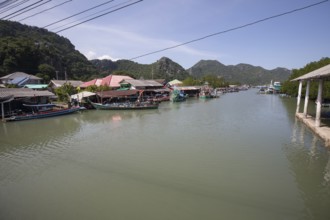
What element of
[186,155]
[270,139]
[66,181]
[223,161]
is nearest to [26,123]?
[66,181]

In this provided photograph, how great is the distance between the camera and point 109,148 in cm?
1248

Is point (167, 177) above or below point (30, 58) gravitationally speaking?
below

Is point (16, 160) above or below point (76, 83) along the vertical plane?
below

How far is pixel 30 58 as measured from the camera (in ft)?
177

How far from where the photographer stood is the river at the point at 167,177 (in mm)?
6391

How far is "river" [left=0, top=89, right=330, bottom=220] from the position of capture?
6391 mm

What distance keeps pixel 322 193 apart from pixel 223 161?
12.1 feet

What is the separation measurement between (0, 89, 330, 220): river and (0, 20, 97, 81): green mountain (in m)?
42.1

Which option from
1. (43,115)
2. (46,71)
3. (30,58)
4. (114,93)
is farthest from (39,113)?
(30,58)

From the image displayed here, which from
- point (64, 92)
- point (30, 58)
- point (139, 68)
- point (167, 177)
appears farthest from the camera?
point (139, 68)

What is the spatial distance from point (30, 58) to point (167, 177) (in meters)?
57.1

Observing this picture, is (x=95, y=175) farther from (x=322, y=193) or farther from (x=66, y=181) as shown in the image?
(x=322, y=193)

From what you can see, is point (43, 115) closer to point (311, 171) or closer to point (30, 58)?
point (311, 171)

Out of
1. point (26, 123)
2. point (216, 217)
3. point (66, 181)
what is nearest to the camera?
point (216, 217)
